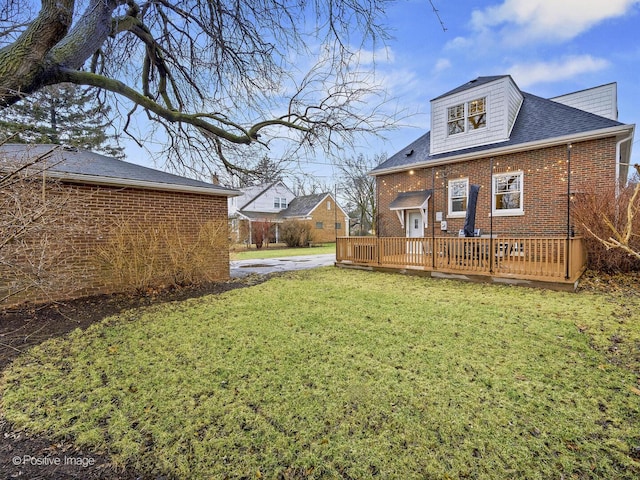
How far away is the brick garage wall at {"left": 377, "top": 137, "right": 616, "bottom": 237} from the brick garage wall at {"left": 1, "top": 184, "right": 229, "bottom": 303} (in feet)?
22.9

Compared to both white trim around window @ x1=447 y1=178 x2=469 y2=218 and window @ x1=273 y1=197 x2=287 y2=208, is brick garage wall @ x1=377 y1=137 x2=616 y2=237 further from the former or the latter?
window @ x1=273 y1=197 x2=287 y2=208

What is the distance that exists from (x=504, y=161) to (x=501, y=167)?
0.74 feet

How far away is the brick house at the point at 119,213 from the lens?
6086mm

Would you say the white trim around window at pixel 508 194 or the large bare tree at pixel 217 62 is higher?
the large bare tree at pixel 217 62

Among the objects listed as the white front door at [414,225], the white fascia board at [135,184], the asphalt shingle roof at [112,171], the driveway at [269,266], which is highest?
the asphalt shingle roof at [112,171]

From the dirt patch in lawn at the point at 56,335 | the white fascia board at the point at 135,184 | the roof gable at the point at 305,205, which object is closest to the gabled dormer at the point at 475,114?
the white fascia board at the point at 135,184

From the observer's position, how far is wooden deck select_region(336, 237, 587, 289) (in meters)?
6.96

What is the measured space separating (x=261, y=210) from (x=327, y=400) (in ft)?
99.7

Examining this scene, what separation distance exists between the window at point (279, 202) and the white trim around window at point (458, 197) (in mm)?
23868

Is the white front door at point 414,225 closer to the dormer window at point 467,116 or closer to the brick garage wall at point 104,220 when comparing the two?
the dormer window at point 467,116

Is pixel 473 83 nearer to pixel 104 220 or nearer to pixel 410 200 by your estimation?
pixel 410 200

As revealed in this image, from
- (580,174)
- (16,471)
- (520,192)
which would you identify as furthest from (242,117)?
(580,174)

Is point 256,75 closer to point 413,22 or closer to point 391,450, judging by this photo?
point 413,22

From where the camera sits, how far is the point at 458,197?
38.9ft
